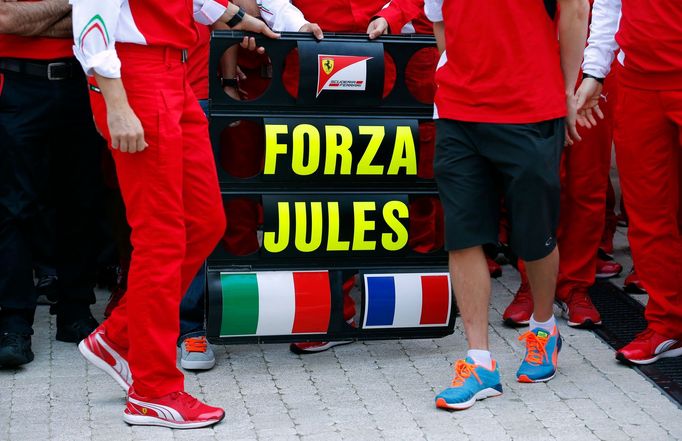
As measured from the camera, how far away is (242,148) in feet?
16.2

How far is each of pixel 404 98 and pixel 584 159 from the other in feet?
3.60

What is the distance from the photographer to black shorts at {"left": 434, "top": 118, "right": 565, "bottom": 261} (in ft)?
14.1

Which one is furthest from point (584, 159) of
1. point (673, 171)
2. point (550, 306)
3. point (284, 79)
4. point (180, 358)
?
point (180, 358)

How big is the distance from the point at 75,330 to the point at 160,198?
1395 mm

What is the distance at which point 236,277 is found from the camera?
15.6ft

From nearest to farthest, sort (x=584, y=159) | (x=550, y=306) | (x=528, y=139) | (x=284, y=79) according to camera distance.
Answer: (x=528, y=139) < (x=550, y=306) < (x=284, y=79) < (x=584, y=159)

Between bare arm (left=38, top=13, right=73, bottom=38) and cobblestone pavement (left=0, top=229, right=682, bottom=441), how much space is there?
4.44ft

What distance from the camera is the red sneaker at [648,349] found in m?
4.85

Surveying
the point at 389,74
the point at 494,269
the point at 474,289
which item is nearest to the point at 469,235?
the point at 474,289

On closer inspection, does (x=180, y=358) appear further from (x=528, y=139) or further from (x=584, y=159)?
(x=584, y=159)

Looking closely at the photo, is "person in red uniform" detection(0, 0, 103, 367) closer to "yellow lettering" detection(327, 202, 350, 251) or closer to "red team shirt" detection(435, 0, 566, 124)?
"yellow lettering" detection(327, 202, 350, 251)

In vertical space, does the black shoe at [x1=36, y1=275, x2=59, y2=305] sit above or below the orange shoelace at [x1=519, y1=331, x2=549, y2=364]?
below

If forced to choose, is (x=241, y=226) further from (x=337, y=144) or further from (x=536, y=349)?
(x=536, y=349)

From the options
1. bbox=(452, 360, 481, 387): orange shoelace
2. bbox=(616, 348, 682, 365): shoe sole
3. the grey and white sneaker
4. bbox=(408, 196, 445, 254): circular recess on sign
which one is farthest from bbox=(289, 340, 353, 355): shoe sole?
bbox=(616, 348, 682, 365): shoe sole
